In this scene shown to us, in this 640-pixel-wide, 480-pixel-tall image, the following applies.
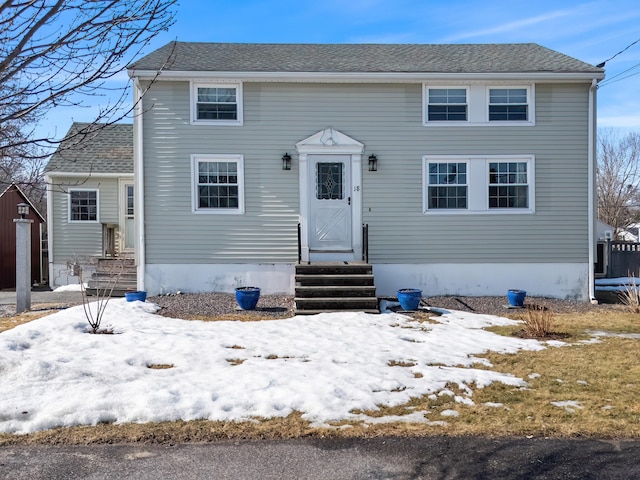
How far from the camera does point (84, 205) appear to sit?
15.9 metres

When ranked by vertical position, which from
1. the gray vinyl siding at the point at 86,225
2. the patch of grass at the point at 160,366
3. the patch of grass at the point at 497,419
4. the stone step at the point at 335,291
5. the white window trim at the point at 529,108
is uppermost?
the white window trim at the point at 529,108

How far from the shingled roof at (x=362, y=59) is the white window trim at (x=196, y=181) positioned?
1841mm

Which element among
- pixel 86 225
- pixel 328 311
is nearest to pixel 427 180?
pixel 328 311

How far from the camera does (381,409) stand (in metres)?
4.62

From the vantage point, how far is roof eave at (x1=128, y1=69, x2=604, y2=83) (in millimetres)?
11070

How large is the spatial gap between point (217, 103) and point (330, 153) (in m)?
2.74

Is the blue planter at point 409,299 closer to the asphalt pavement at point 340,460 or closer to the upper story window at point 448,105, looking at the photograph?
the upper story window at point 448,105

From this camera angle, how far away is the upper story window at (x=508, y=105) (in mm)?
11625

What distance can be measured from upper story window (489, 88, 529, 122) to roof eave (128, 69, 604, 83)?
1.30ft

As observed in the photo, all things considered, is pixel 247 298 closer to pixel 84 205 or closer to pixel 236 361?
pixel 236 361

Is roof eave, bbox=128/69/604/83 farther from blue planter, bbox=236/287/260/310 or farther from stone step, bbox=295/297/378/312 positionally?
stone step, bbox=295/297/378/312

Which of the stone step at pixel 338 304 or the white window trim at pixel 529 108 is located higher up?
the white window trim at pixel 529 108

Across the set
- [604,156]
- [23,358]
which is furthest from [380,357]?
[604,156]

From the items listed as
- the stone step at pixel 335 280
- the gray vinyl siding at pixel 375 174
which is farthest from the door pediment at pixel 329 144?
the stone step at pixel 335 280
